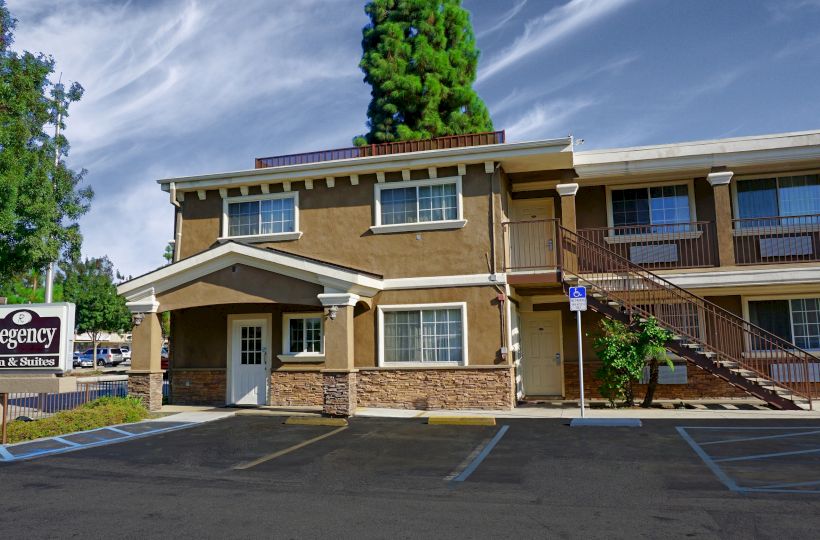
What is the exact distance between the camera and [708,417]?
13.4 metres

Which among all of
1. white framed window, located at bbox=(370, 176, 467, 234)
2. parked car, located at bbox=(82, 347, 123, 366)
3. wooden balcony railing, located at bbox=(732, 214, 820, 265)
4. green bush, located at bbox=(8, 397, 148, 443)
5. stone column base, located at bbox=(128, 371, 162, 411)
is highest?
white framed window, located at bbox=(370, 176, 467, 234)

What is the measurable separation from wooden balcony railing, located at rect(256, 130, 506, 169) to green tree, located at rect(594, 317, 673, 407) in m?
5.71

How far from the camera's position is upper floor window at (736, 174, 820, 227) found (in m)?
17.0

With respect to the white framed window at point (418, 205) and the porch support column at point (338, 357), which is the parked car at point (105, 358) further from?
the porch support column at point (338, 357)

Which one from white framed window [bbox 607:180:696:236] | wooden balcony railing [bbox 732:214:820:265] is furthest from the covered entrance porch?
wooden balcony railing [bbox 732:214:820:265]

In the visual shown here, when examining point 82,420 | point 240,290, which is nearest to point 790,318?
point 240,290

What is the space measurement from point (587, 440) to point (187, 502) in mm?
6656

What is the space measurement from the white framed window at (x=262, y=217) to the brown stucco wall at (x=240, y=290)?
2.05m

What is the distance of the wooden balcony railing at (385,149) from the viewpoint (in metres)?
17.2

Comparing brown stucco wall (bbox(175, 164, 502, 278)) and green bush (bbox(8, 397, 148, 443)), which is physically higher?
brown stucco wall (bbox(175, 164, 502, 278))

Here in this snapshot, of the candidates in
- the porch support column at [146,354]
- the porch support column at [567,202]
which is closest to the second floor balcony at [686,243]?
the porch support column at [567,202]

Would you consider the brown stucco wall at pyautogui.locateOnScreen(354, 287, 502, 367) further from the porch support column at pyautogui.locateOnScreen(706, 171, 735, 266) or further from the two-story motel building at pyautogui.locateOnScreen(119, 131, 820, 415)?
the porch support column at pyautogui.locateOnScreen(706, 171, 735, 266)

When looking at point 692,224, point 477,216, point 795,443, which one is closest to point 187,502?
point 795,443

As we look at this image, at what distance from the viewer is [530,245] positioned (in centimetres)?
1792
